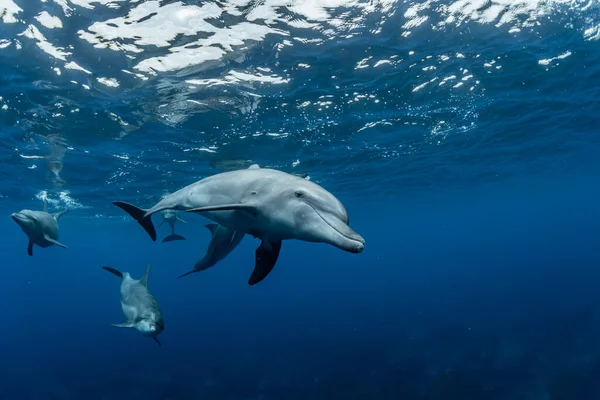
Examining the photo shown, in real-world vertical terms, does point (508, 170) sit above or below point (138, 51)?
below

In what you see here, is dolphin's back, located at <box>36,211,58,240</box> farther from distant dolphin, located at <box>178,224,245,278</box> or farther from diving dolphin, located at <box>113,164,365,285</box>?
distant dolphin, located at <box>178,224,245,278</box>

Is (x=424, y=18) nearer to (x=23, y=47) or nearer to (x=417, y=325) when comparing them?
(x=23, y=47)

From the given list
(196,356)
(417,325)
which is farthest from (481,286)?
(196,356)

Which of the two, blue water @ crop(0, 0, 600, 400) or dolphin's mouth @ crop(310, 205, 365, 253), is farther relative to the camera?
blue water @ crop(0, 0, 600, 400)

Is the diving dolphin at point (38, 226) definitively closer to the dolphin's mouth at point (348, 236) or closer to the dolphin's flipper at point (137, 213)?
the dolphin's flipper at point (137, 213)

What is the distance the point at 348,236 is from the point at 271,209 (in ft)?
3.48

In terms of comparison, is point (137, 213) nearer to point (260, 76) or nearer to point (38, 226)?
point (38, 226)

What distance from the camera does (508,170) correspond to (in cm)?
3519

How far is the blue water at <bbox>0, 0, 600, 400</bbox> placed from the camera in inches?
378

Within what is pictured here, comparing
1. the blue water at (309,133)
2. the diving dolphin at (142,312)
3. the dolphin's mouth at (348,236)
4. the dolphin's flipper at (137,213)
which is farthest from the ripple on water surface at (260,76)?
the dolphin's mouth at (348,236)

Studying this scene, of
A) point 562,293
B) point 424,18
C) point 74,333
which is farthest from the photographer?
point 74,333

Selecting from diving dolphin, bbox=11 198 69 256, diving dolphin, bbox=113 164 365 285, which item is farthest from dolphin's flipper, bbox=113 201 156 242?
diving dolphin, bbox=11 198 69 256

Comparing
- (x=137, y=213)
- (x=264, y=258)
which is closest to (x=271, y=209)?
(x=264, y=258)

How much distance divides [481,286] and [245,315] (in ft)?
67.5
